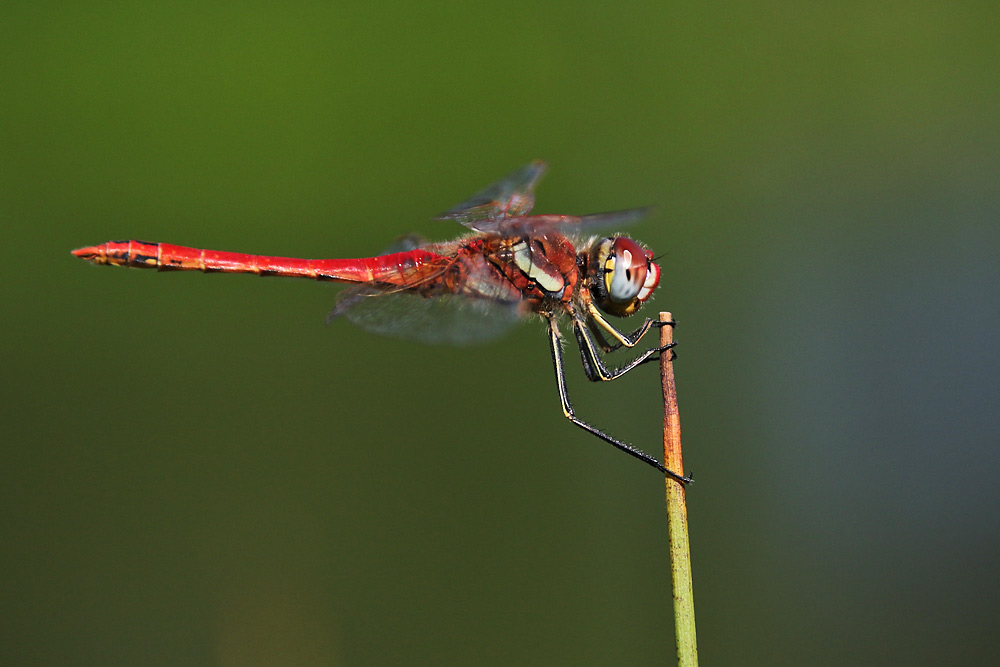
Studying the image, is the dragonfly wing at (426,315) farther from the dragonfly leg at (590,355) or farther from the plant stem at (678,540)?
the plant stem at (678,540)

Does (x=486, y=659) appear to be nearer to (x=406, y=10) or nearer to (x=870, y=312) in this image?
(x=870, y=312)

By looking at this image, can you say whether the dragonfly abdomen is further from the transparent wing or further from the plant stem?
the plant stem

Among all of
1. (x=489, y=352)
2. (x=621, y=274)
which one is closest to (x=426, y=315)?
(x=621, y=274)

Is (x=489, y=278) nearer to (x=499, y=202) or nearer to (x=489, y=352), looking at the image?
(x=499, y=202)

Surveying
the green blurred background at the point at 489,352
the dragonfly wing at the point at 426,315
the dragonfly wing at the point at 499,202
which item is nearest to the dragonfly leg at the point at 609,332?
the dragonfly wing at the point at 426,315

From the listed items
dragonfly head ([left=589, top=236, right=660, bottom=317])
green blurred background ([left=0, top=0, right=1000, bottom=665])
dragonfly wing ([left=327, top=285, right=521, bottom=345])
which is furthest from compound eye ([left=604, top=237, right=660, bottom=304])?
green blurred background ([left=0, top=0, right=1000, bottom=665])

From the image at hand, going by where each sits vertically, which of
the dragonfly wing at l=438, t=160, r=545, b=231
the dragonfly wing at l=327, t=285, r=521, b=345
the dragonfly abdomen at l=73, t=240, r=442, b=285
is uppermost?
the dragonfly wing at l=438, t=160, r=545, b=231

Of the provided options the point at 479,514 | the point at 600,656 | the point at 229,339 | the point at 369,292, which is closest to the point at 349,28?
the point at 229,339
